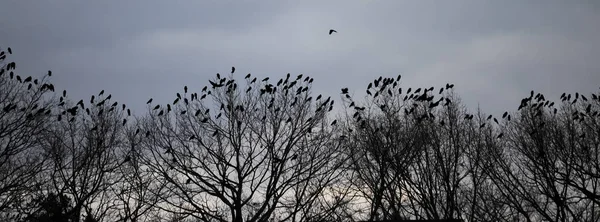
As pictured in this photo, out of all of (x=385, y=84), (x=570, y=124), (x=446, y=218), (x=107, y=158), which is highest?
(x=385, y=84)

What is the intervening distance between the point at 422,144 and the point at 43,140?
44.0ft

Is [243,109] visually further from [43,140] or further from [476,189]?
[476,189]

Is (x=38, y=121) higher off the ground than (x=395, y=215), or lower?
higher

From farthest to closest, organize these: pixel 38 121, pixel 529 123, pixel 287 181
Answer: pixel 529 123 → pixel 287 181 → pixel 38 121

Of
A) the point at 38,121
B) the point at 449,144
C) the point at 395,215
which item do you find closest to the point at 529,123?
the point at 449,144

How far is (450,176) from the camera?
19.2 meters

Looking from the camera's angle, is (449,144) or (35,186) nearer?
(35,186)

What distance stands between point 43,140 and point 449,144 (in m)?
14.5

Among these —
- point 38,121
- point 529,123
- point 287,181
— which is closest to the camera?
point 38,121

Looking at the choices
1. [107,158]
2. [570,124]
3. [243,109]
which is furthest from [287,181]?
[570,124]

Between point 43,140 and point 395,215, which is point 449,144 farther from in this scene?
point 43,140

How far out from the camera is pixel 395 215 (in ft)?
64.3

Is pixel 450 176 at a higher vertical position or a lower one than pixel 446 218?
higher

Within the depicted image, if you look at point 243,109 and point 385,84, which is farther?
point 385,84
